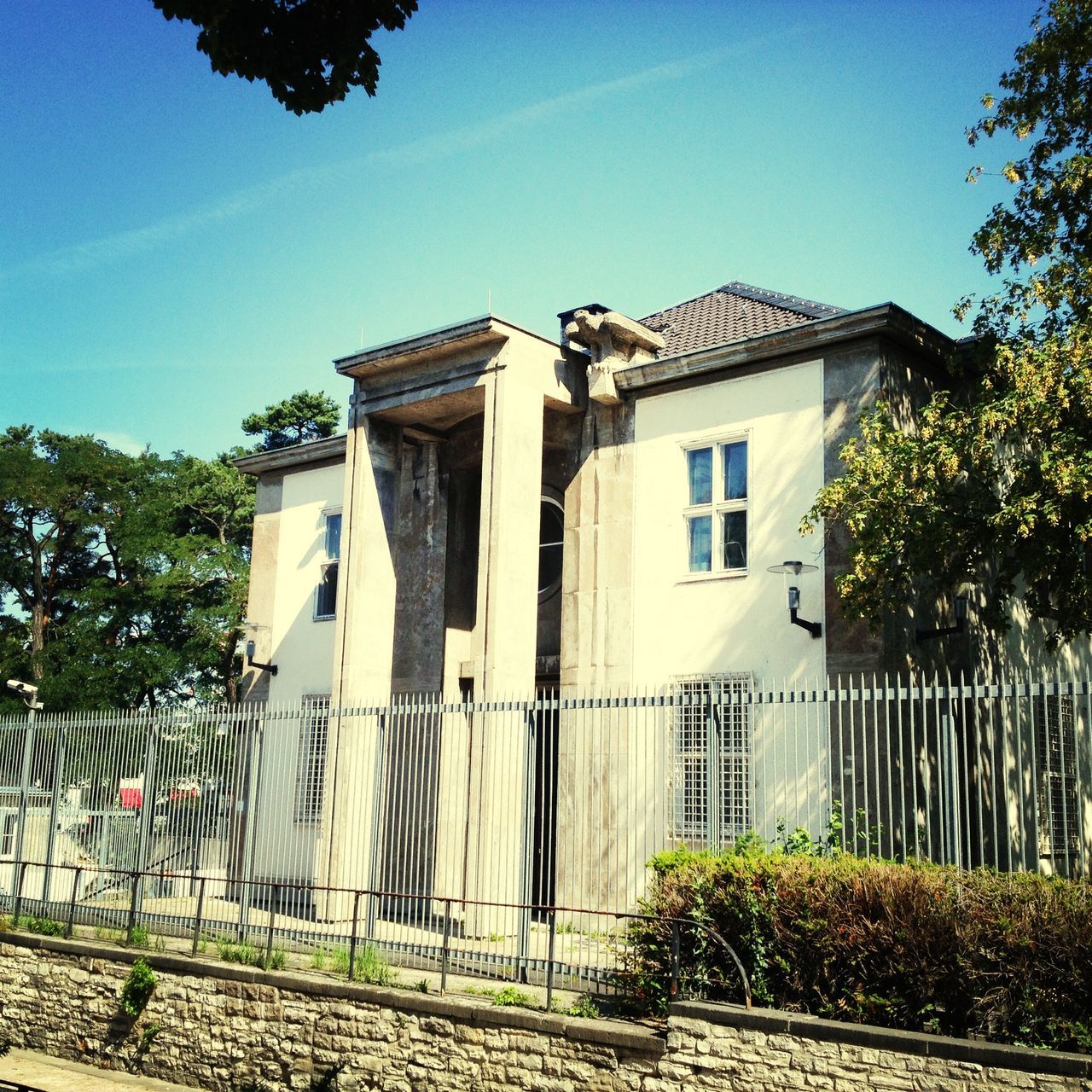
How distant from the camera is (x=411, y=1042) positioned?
11.3 m

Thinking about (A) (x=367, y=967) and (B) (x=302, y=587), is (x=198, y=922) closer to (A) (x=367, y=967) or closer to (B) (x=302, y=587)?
(A) (x=367, y=967)

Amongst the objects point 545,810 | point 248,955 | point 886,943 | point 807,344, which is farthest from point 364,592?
point 886,943

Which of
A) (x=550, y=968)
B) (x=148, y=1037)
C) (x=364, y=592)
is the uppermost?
(x=364, y=592)

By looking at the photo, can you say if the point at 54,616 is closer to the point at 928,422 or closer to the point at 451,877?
the point at 451,877

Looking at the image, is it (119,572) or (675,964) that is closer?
(675,964)

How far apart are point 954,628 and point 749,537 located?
2.81 meters

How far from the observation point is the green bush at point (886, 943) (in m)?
8.43

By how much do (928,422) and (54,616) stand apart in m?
32.6

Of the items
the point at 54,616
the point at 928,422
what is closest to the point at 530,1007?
the point at 928,422

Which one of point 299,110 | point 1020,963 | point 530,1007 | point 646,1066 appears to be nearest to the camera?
point 299,110

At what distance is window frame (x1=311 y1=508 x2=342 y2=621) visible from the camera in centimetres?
2206

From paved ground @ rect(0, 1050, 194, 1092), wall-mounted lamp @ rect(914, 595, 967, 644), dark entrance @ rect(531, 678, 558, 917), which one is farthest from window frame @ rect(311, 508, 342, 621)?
wall-mounted lamp @ rect(914, 595, 967, 644)

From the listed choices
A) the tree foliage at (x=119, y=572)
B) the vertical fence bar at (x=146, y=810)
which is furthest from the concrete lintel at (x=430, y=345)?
the tree foliage at (x=119, y=572)

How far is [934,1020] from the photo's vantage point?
28.8 feet
